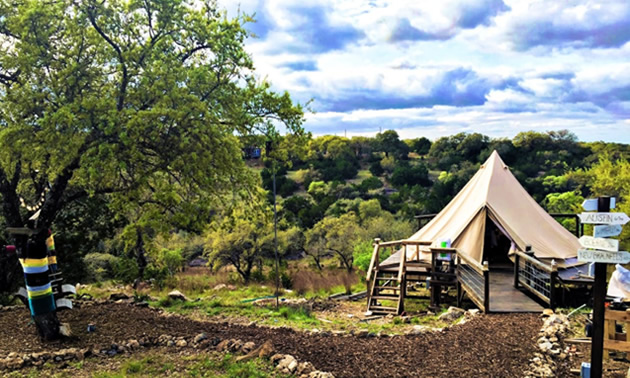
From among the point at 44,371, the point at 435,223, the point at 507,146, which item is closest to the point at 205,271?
the point at 435,223

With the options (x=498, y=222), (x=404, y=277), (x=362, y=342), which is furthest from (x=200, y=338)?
(x=498, y=222)

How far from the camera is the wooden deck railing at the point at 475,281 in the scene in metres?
7.94

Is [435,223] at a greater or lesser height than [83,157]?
lesser

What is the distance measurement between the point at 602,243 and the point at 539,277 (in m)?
4.66

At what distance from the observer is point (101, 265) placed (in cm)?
1819

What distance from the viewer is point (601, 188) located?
17625mm

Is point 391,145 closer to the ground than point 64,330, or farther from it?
farther from it

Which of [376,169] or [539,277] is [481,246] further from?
[376,169]

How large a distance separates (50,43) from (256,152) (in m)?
3.16

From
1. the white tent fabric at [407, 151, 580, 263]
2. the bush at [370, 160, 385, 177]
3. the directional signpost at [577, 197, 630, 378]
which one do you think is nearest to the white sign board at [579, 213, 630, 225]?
the directional signpost at [577, 197, 630, 378]

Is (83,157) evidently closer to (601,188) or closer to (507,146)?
(601,188)

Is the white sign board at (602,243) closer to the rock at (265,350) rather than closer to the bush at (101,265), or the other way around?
the rock at (265,350)

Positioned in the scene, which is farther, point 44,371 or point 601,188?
point 601,188

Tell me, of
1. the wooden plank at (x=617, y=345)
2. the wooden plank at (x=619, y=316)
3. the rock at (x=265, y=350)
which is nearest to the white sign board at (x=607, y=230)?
the wooden plank at (x=619, y=316)
